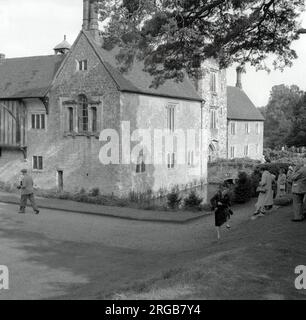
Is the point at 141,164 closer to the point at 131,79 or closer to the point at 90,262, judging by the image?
the point at 131,79

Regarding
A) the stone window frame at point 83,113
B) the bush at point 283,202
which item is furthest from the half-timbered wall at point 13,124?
the bush at point 283,202

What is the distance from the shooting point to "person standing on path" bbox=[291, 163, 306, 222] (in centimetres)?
1347

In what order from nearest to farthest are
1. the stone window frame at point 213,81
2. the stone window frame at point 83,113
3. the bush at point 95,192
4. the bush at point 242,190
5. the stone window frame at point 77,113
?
1. the bush at point 242,190
2. the bush at point 95,192
3. the stone window frame at point 77,113
4. the stone window frame at point 83,113
5. the stone window frame at point 213,81

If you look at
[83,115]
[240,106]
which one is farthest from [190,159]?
[240,106]

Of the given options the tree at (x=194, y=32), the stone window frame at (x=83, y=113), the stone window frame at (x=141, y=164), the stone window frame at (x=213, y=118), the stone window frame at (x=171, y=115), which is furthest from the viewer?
the stone window frame at (x=213, y=118)

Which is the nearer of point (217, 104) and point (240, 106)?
point (217, 104)

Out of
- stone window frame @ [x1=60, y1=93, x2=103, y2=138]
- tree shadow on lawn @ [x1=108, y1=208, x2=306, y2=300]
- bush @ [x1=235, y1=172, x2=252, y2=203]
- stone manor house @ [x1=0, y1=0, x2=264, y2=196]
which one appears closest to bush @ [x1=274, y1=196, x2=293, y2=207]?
bush @ [x1=235, y1=172, x2=252, y2=203]

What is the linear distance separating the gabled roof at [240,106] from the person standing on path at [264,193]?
37.1 metres

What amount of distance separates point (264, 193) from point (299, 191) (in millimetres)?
3034

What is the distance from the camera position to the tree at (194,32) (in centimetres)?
1242

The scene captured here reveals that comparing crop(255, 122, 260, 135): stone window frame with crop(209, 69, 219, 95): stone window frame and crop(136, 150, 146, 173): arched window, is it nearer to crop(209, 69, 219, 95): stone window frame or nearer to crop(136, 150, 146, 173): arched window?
crop(209, 69, 219, 95): stone window frame

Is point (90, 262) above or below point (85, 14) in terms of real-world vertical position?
below

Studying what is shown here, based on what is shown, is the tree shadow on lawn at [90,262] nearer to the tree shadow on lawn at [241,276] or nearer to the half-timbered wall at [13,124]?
the tree shadow on lawn at [241,276]

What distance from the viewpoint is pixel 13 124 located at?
33281 mm
